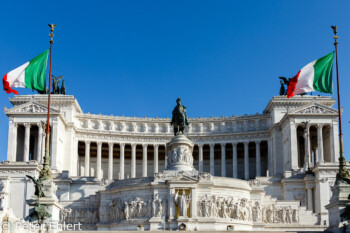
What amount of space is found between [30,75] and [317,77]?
27.5 meters

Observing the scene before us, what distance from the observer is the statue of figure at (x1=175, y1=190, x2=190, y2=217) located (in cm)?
6669

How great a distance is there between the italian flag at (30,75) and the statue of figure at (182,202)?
19.4m

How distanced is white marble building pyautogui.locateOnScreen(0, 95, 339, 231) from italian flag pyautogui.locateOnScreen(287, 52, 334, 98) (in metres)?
14.7

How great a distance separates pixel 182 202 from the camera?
67062 millimetres

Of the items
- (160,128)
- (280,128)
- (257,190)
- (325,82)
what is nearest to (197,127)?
(160,128)

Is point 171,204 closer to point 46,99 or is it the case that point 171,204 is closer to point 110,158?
point 110,158

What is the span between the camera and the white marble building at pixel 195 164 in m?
68.4

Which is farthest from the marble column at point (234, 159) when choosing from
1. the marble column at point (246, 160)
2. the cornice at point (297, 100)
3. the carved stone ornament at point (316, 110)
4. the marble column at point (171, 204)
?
the marble column at point (171, 204)

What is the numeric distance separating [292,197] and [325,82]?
27.2 meters

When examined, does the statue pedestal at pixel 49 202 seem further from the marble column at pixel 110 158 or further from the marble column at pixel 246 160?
the marble column at pixel 246 160

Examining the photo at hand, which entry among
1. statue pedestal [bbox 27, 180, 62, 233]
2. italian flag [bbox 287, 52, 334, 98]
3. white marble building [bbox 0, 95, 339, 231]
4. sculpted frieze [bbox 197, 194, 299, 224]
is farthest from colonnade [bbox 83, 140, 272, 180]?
statue pedestal [bbox 27, 180, 62, 233]

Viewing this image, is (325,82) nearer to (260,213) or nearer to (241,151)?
(260,213)

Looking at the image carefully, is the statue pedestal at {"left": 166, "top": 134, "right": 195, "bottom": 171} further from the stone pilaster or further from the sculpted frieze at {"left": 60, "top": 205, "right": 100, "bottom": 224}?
the stone pilaster

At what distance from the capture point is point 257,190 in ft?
238
